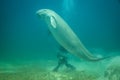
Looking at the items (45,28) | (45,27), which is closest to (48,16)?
(45,27)

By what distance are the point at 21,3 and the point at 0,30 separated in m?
6.36

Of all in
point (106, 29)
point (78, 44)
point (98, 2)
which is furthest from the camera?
point (106, 29)

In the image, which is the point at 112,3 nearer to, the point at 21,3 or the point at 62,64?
the point at 21,3

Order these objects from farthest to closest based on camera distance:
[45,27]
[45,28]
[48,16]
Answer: [45,28]
[45,27]
[48,16]

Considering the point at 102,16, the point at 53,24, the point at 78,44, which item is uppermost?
the point at 102,16

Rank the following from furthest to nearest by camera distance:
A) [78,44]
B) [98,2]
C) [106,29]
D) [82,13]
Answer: [82,13] → [106,29] → [98,2] → [78,44]

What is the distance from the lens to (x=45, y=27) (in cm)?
2383

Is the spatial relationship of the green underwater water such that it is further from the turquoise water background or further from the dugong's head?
the dugong's head

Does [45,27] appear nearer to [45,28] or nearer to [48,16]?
[45,28]

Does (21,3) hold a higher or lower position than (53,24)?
higher

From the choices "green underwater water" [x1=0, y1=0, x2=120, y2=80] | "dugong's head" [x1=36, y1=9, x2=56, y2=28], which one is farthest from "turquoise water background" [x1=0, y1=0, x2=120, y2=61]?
"dugong's head" [x1=36, y1=9, x2=56, y2=28]

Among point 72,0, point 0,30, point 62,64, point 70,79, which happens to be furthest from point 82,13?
point 70,79

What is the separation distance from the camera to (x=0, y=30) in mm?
25688

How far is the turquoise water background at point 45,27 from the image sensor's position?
81.9 feet
